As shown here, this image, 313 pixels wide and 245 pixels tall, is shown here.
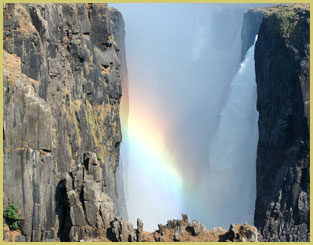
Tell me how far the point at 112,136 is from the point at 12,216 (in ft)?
148

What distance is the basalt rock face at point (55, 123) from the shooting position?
7150 centimetres

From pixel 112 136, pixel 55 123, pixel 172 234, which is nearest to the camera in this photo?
pixel 172 234

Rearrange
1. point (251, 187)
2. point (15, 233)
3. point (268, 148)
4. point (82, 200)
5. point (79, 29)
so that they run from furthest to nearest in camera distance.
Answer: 1. point (251, 187)
2. point (268, 148)
3. point (79, 29)
4. point (82, 200)
5. point (15, 233)

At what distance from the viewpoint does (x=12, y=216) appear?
70375 mm

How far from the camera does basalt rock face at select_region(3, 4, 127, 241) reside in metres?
71.5

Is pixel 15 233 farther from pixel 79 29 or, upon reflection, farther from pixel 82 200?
pixel 79 29

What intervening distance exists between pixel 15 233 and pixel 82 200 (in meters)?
8.20

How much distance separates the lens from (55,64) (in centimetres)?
8994

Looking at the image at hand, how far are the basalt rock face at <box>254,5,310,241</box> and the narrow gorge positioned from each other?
0.19 metres

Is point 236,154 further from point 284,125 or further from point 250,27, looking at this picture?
point 250,27

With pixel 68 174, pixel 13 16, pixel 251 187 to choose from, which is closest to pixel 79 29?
pixel 13 16

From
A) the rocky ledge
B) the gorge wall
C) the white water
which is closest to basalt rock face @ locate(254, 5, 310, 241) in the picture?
the gorge wall

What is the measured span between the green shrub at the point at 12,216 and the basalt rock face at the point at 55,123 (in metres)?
0.62

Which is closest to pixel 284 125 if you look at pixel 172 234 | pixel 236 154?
pixel 236 154
